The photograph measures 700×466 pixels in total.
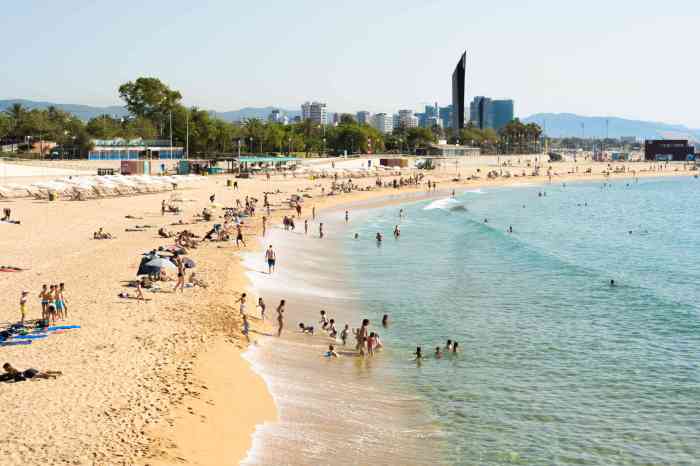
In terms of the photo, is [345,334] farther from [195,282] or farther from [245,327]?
[195,282]

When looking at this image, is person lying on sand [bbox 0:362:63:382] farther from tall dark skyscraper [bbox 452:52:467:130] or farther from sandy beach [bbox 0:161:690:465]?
tall dark skyscraper [bbox 452:52:467:130]

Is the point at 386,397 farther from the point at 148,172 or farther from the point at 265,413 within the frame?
the point at 148,172

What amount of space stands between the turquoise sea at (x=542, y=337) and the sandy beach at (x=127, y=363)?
399 cm

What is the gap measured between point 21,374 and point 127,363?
2.10m

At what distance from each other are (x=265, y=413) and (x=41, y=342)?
582cm

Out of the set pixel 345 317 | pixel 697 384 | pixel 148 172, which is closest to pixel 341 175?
pixel 148 172

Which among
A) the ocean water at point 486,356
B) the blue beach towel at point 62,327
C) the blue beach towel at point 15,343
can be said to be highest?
the blue beach towel at point 62,327

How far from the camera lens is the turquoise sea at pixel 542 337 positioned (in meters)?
13.7

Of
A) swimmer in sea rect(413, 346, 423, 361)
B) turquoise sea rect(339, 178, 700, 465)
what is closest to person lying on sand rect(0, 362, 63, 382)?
turquoise sea rect(339, 178, 700, 465)

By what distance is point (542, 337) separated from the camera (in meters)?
20.9

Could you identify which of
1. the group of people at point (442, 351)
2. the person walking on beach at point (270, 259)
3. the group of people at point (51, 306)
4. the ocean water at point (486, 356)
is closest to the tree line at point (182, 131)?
the ocean water at point (486, 356)

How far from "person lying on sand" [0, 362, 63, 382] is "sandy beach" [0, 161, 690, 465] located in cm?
19

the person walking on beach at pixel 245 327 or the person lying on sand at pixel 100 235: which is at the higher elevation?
the person lying on sand at pixel 100 235

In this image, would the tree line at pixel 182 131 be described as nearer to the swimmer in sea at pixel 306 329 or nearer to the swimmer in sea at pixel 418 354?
the swimmer in sea at pixel 306 329
